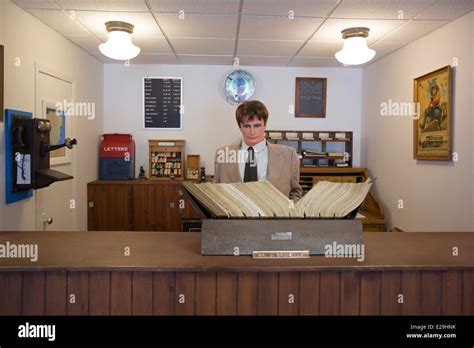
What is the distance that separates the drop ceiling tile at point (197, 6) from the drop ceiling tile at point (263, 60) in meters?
1.75

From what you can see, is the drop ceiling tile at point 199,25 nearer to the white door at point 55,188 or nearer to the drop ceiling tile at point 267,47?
the drop ceiling tile at point 267,47

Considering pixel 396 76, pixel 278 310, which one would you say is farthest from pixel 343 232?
pixel 396 76

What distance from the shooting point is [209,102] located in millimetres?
5914

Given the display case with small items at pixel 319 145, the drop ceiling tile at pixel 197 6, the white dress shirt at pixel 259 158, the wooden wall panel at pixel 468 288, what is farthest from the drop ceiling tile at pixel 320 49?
the wooden wall panel at pixel 468 288

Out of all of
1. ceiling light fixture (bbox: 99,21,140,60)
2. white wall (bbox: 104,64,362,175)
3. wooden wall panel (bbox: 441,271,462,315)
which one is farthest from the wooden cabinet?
wooden wall panel (bbox: 441,271,462,315)

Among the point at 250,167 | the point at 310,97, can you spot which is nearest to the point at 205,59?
the point at 310,97

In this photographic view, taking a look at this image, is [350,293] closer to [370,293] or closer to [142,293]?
[370,293]

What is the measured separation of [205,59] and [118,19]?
1770mm

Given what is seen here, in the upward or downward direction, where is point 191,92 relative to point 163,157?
upward

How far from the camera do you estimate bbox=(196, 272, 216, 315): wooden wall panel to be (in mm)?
1794

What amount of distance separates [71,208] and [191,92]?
2214 millimetres

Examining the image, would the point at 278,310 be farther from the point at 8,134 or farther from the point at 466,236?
the point at 8,134

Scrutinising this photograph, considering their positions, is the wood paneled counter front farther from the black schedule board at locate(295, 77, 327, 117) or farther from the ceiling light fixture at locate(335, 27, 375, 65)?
the black schedule board at locate(295, 77, 327, 117)
